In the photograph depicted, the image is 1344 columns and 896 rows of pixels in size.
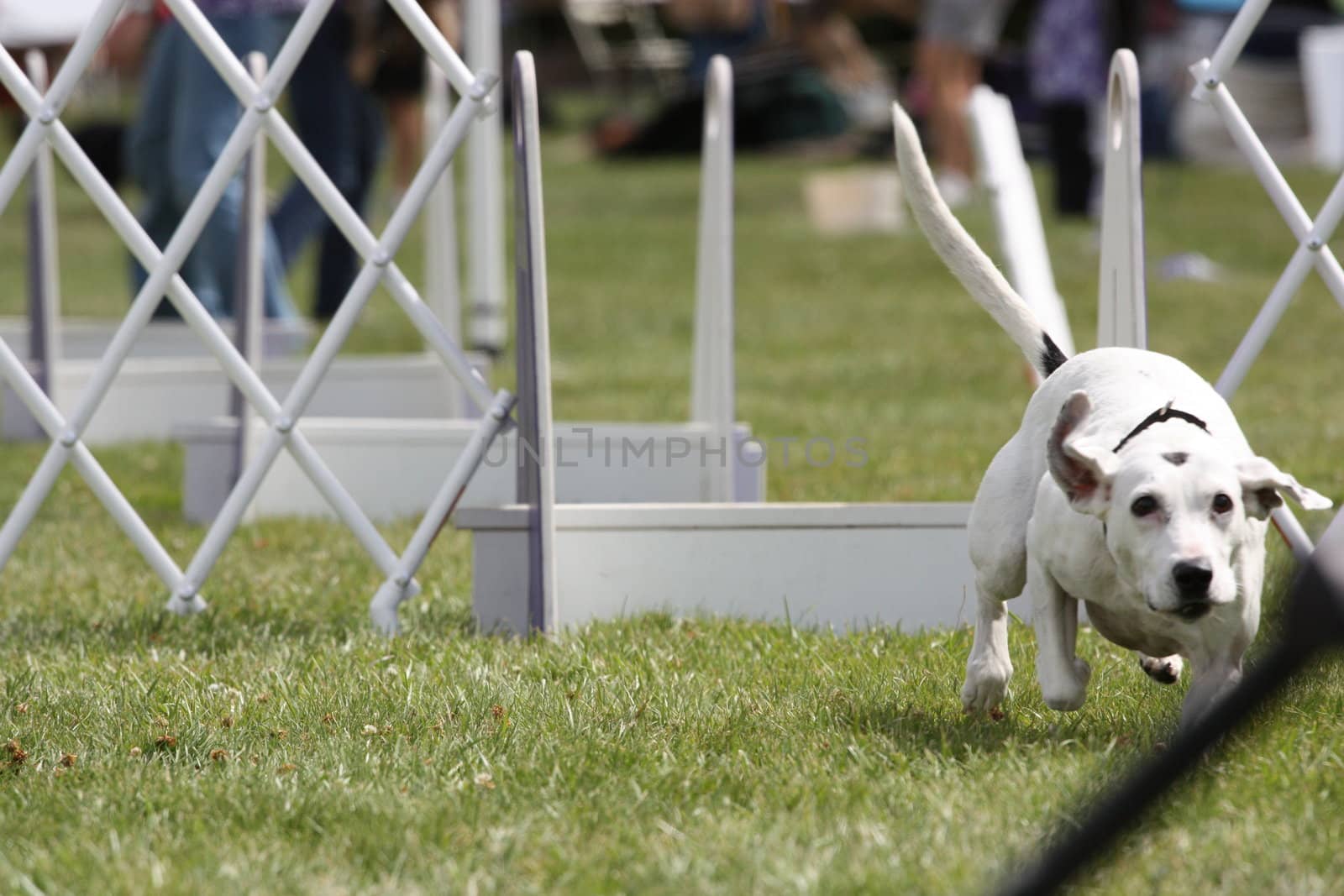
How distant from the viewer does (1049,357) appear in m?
3.02

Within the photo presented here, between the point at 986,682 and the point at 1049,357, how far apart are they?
622 mm

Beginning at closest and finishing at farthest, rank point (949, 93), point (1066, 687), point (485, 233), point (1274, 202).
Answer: point (1066, 687)
point (1274, 202)
point (485, 233)
point (949, 93)

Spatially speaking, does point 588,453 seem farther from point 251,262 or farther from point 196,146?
point 196,146

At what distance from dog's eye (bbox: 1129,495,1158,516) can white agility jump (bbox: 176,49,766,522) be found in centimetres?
200

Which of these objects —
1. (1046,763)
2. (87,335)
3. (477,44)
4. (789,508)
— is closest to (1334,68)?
(477,44)

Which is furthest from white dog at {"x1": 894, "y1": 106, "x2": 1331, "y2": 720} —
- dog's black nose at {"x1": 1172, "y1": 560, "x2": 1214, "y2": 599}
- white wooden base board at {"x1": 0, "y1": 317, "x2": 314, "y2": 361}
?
white wooden base board at {"x1": 0, "y1": 317, "x2": 314, "y2": 361}

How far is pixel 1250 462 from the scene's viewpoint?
2.35 metres

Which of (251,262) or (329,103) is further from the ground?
(251,262)

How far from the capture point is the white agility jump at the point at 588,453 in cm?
Result: 429

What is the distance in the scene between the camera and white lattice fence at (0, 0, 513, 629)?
3486 millimetres

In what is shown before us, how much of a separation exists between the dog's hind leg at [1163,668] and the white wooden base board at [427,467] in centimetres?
174

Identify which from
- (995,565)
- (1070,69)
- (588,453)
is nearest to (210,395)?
(588,453)

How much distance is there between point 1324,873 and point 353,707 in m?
1.49

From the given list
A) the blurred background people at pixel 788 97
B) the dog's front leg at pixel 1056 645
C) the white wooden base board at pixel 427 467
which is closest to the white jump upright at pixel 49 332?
the white wooden base board at pixel 427 467
